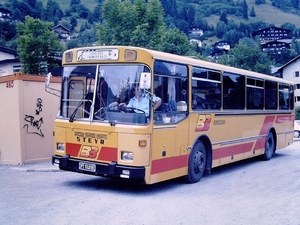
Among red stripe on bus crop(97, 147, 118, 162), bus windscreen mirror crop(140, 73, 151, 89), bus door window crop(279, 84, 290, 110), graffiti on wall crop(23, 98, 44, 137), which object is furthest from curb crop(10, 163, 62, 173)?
bus door window crop(279, 84, 290, 110)

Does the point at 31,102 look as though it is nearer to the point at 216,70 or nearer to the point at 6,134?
the point at 6,134

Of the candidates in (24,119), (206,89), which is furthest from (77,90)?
(24,119)

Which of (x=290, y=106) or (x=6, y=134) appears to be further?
(x=290, y=106)

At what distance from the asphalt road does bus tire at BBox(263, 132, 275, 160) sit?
10.3ft

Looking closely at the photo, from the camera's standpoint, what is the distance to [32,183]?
10.2 m

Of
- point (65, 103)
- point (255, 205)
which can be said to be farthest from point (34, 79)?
point (255, 205)

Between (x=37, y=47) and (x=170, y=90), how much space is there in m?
31.7

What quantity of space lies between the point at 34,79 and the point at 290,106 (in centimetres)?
1036

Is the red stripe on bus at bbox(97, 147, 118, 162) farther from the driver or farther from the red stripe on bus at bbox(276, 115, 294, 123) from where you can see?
the red stripe on bus at bbox(276, 115, 294, 123)

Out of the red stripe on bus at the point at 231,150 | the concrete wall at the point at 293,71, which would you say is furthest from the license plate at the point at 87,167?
the concrete wall at the point at 293,71

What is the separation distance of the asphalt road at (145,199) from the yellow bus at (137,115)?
20.1 inches

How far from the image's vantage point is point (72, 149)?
9.48 metres

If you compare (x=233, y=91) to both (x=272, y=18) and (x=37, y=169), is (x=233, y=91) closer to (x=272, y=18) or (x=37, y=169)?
(x=37, y=169)

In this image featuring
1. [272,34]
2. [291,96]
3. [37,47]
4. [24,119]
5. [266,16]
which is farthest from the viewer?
[266,16]
